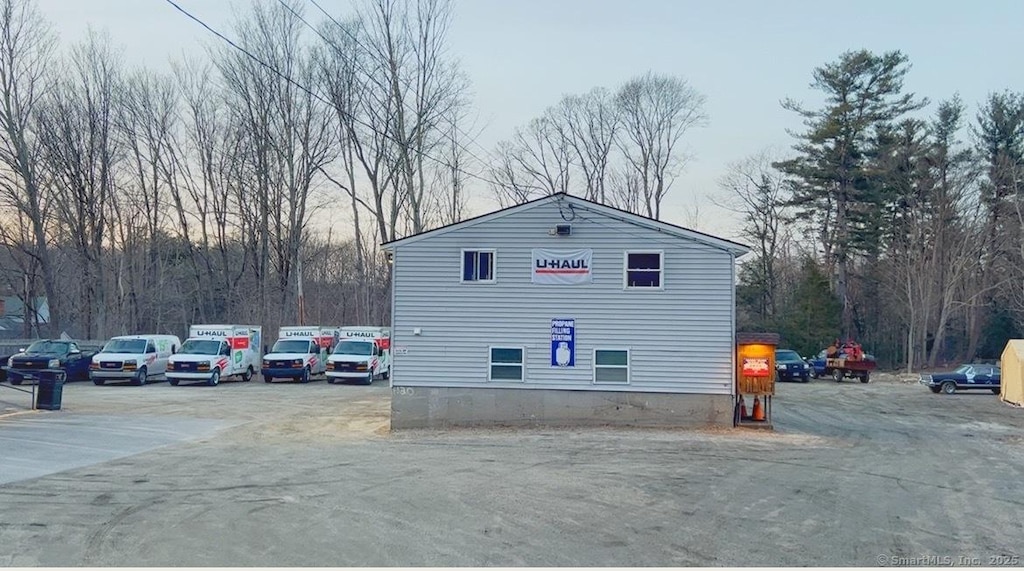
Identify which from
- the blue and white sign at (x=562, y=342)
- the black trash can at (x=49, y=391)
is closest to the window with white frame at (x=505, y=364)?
the blue and white sign at (x=562, y=342)

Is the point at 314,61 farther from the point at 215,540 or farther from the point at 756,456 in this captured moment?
the point at 215,540

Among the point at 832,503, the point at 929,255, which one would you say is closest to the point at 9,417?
the point at 832,503

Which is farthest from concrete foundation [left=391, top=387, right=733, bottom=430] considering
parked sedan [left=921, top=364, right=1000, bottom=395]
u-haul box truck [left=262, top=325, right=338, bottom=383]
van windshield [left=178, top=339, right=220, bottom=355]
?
parked sedan [left=921, top=364, right=1000, bottom=395]

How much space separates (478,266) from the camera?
22.9 meters

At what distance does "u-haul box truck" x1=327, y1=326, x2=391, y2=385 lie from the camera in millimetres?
37500

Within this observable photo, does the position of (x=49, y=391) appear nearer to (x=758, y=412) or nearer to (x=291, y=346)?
(x=291, y=346)

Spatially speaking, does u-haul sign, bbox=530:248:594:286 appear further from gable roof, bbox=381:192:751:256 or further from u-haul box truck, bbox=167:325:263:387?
u-haul box truck, bbox=167:325:263:387

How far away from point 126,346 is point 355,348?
926 cm

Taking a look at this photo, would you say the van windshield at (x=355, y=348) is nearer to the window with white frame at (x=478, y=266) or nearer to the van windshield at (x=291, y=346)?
the van windshield at (x=291, y=346)

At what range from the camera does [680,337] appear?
72.7 ft

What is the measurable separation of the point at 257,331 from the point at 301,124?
13.4m

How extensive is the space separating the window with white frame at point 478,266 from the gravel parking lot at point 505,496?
150 inches

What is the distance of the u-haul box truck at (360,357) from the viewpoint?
37500 millimetres

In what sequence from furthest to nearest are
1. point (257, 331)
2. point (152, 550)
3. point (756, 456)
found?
point (257, 331) → point (756, 456) → point (152, 550)
